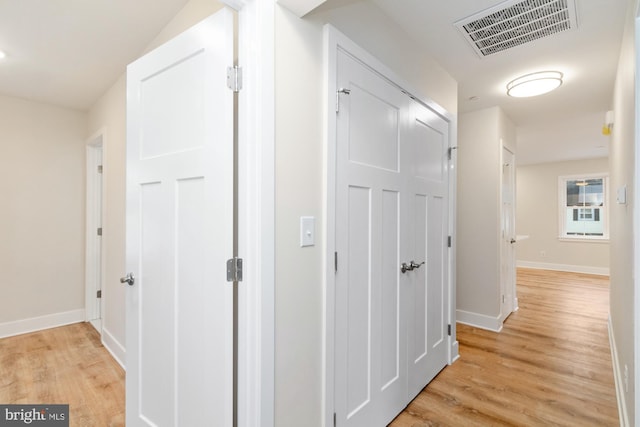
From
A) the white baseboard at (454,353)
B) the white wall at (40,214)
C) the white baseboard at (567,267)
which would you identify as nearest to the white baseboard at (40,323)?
the white wall at (40,214)

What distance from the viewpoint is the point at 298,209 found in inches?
50.8

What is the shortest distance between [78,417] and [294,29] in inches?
101

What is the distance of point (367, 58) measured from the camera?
1623mm

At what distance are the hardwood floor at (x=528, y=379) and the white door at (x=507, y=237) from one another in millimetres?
246

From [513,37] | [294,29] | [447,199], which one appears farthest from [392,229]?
[513,37]

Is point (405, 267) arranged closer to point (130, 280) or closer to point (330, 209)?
point (330, 209)

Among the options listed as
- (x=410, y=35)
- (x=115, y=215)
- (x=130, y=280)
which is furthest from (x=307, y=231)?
(x=115, y=215)

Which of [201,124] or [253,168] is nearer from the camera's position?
[253,168]

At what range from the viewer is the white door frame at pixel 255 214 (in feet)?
3.72

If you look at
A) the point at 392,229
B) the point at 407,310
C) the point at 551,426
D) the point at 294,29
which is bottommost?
the point at 551,426

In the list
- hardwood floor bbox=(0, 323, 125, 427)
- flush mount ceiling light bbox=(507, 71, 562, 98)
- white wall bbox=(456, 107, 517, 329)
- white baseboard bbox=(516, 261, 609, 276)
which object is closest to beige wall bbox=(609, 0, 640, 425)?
flush mount ceiling light bbox=(507, 71, 562, 98)

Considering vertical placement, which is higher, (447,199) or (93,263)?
(447,199)

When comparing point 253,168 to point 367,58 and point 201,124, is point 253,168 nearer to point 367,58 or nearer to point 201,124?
point 201,124

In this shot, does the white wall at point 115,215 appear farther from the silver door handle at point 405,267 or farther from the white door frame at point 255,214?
the silver door handle at point 405,267
